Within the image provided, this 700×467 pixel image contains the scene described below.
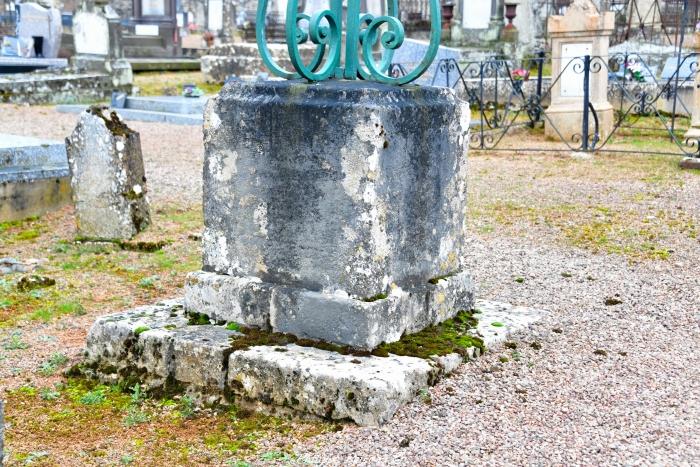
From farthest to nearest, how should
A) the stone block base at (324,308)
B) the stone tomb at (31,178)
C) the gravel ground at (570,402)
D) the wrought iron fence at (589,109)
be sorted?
the wrought iron fence at (589,109) < the stone tomb at (31,178) < the stone block base at (324,308) < the gravel ground at (570,402)

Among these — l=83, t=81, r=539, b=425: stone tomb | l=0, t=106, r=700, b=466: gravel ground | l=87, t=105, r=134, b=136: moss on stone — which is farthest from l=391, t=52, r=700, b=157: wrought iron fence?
l=83, t=81, r=539, b=425: stone tomb

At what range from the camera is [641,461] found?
10.1 feet

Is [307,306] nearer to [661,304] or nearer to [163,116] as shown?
[661,304]

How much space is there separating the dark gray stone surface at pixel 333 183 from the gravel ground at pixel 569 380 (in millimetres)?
609

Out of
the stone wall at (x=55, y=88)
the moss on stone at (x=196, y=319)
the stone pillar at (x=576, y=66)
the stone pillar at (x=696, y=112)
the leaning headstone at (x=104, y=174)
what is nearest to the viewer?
the moss on stone at (x=196, y=319)

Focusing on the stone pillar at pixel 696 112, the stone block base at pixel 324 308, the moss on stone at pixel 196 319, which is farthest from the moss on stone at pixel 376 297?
the stone pillar at pixel 696 112

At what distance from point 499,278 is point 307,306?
2.28 metres

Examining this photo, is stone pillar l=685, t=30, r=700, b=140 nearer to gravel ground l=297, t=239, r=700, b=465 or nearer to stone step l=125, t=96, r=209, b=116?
gravel ground l=297, t=239, r=700, b=465

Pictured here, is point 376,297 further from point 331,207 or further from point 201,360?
point 201,360

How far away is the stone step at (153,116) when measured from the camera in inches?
593

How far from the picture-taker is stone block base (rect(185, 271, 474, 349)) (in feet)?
12.2

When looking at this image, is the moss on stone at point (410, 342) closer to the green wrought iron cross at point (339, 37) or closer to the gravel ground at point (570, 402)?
the gravel ground at point (570, 402)

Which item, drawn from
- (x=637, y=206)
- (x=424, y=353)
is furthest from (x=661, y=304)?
(x=637, y=206)

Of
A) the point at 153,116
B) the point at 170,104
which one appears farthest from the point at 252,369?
the point at 170,104
